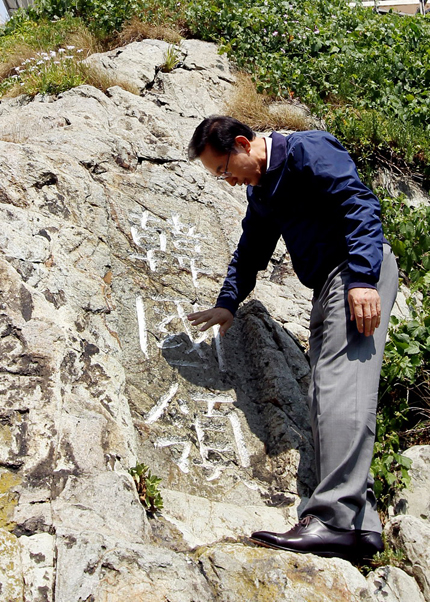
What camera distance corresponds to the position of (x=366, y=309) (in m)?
3.20

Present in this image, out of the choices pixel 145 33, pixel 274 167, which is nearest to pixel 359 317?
pixel 274 167

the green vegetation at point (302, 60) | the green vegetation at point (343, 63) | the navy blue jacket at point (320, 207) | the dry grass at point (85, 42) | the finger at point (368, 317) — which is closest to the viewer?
the finger at point (368, 317)

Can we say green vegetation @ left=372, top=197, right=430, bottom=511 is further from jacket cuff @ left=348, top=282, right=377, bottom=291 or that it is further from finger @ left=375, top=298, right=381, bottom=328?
jacket cuff @ left=348, top=282, right=377, bottom=291

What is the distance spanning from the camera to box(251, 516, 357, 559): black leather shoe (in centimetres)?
282

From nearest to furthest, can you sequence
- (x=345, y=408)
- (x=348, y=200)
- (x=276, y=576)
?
(x=276, y=576) < (x=345, y=408) < (x=348, y=200)

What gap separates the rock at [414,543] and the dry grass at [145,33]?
620 cm

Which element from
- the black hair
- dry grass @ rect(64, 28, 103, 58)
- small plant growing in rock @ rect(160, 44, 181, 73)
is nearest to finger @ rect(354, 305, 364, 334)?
the black hair

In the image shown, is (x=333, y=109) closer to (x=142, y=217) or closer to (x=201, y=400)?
(x=142, y=217)

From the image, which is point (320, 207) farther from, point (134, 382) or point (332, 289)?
point (134, 382)

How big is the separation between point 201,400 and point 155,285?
3.01 feet

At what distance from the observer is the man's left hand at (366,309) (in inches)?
126

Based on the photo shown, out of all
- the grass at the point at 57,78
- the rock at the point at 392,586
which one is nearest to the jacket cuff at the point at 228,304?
the rock at the point at 392,586

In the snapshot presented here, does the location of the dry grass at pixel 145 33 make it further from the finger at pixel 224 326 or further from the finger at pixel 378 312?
the finger at pixel 378 312

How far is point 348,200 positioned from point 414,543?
1679 mm
